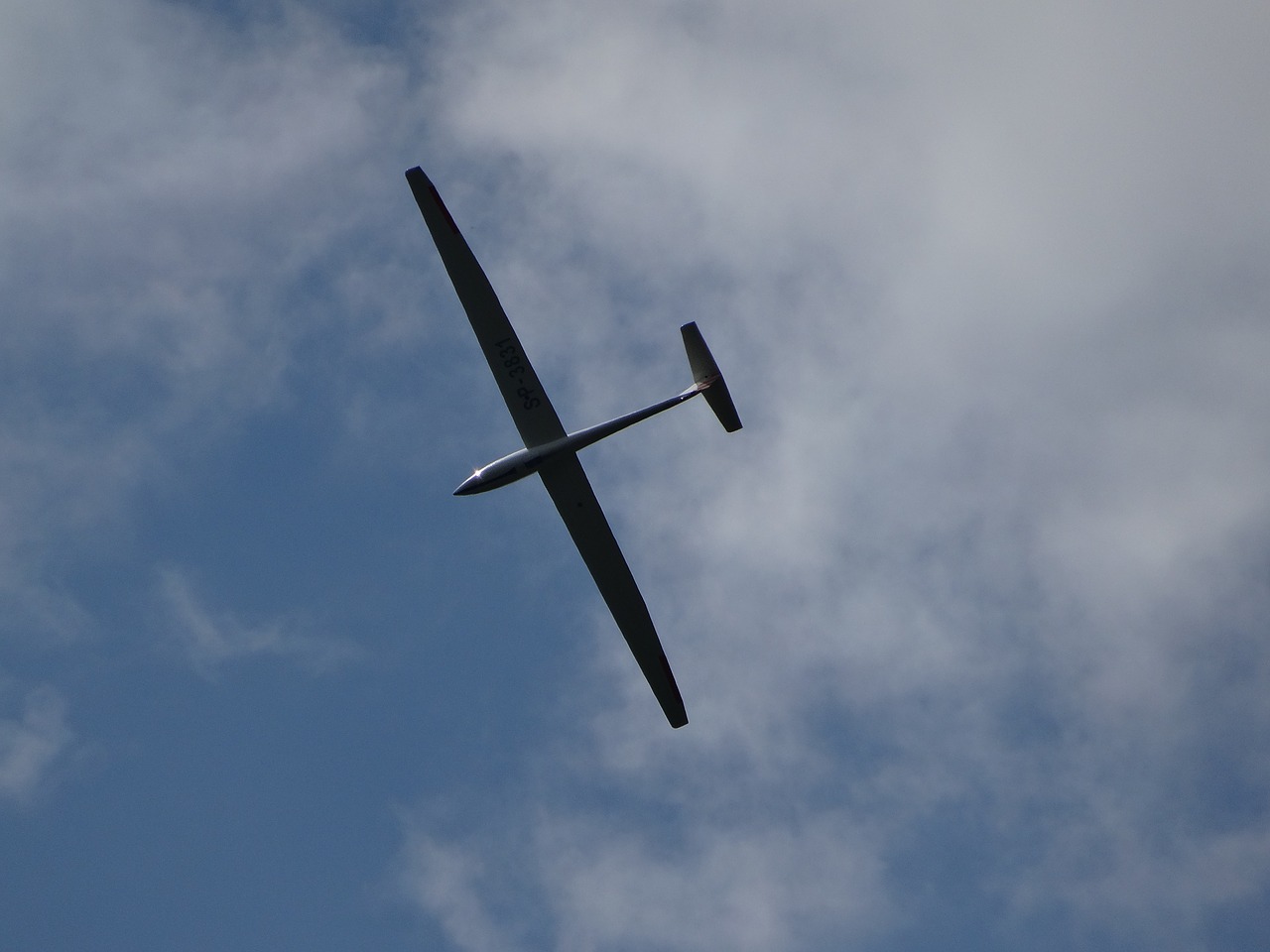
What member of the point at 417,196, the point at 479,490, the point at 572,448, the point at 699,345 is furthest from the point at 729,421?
the point at 417,196

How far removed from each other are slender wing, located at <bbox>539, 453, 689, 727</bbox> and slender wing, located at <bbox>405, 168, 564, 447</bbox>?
7.35 ft

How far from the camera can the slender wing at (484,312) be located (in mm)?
40188

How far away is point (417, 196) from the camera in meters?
40.4

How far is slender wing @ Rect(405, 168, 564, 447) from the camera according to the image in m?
40.2

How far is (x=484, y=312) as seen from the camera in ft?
132

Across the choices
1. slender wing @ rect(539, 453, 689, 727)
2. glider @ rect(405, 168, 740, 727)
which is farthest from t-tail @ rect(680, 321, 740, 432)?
slender wing @ rect(539, 453, 689, 727)

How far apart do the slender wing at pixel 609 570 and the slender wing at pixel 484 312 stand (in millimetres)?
2240

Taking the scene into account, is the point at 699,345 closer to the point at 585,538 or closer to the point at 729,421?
the point at 729,421

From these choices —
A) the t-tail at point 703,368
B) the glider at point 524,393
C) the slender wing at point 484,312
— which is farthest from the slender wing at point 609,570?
the t-tail at point 703,368

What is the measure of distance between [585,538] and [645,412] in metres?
5.66

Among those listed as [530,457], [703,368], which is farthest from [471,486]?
[703,368]

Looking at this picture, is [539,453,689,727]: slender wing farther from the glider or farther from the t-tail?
the t-tail

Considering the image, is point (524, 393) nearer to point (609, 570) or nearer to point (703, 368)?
point (703, 368)

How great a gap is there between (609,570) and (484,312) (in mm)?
10125
